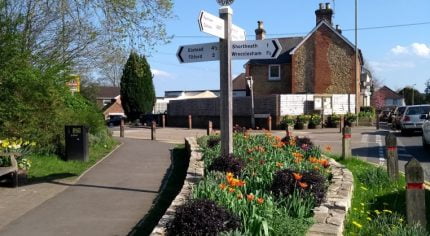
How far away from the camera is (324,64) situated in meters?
Result: 47.8

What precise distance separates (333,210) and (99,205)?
4.10 metres

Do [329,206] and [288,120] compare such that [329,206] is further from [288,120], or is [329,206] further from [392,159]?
[288,120]

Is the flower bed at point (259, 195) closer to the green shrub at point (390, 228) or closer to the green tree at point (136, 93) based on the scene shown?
the green shrub at point (390, 228)

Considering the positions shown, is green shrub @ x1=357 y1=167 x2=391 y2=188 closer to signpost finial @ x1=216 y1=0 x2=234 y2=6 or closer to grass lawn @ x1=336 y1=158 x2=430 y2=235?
grass lawn @ x1=336 y1=158 x2=430 y2=235

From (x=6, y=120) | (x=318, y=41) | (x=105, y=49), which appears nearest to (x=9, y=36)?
(x=6, y=120)

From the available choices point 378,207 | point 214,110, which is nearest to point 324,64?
point 214,110

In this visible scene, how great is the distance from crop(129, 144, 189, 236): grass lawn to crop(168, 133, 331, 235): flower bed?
2.97 ft

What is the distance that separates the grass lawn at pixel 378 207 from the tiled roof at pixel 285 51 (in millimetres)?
37452

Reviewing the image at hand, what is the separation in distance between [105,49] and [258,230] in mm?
16829

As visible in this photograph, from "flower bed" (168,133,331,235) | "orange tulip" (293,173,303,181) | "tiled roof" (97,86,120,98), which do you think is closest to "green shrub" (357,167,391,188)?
"flower bed" (168,133,331,235)

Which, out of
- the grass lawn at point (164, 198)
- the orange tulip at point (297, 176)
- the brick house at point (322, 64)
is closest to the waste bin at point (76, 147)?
the grass lawn at point (164, 198)

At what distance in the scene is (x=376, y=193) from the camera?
30.8 feet

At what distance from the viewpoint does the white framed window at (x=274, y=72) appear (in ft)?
162

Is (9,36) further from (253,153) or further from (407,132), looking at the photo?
(407,132)
